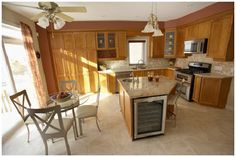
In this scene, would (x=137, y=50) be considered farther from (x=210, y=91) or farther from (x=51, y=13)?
(x=51, y=13)

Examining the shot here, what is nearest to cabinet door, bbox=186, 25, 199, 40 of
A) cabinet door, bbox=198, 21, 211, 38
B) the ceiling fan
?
cabinet door, bbox=198, 21, 211, 38

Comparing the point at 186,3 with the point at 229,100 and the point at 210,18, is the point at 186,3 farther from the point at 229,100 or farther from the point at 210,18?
the point at 229,100

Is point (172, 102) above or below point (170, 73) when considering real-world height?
below

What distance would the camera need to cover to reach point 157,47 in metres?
4.53

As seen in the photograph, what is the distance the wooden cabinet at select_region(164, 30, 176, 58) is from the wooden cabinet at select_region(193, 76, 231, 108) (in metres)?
1.50

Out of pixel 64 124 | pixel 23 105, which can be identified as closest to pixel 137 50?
pixel 64 124

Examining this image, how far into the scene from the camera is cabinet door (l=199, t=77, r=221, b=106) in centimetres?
292

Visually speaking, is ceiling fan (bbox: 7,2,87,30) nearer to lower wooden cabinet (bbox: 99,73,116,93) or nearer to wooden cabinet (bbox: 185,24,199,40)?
lower wooden cabinet (bbox: 99,73,116,93)

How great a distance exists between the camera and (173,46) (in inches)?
168

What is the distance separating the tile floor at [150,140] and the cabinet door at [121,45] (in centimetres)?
246

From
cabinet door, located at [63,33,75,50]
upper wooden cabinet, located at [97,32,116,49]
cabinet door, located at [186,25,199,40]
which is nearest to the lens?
cabinet door, located at [186,25,199,40]

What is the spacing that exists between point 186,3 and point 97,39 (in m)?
2.73

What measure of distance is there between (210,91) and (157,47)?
7.59 feet

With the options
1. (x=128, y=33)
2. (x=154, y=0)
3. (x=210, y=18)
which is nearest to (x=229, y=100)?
(x=210, y=18)
